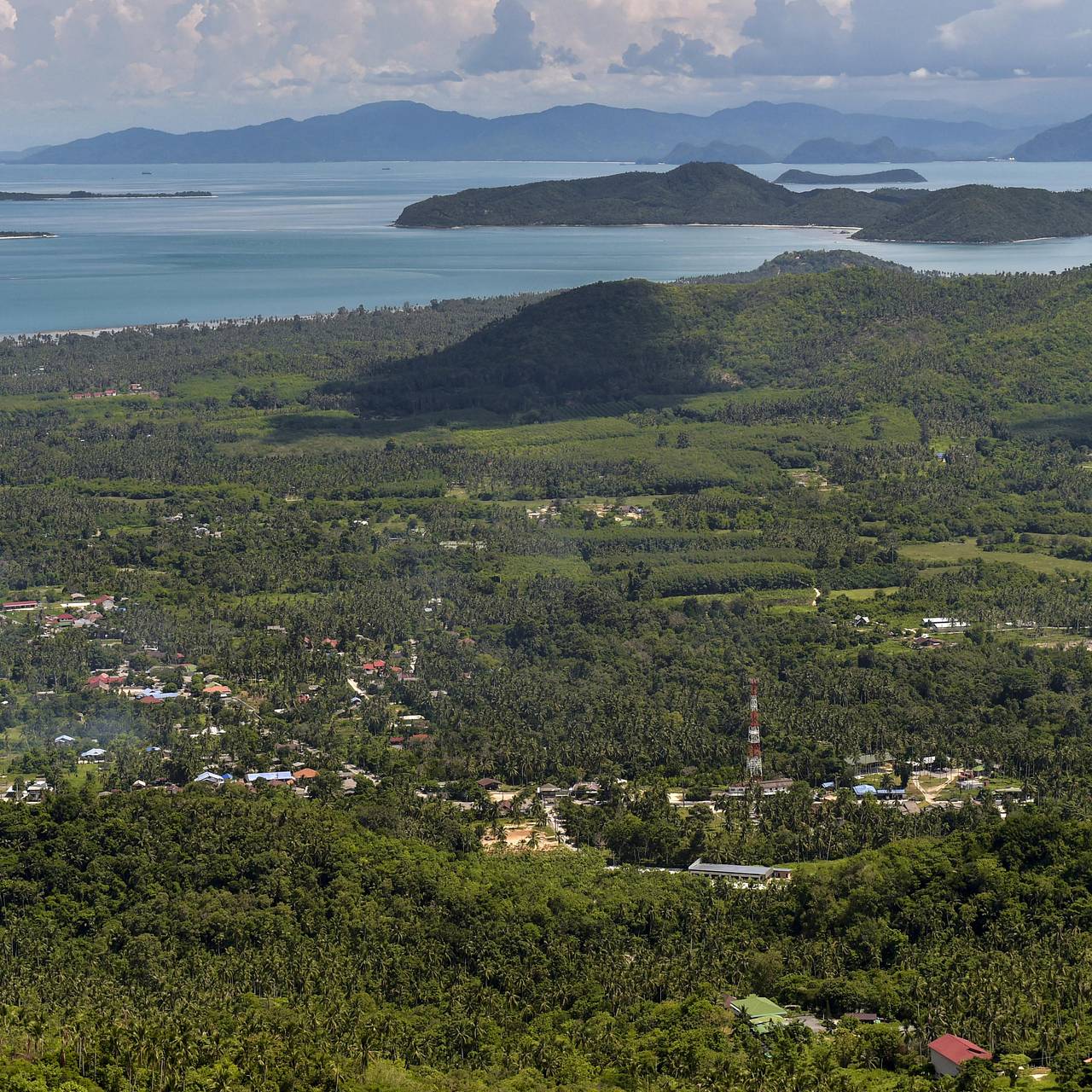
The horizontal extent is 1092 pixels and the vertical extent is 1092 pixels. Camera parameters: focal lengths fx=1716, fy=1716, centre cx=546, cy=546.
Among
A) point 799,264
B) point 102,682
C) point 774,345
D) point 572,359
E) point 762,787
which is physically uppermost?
point 799,264

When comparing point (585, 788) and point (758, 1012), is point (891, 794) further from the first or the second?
point (758, 1012)

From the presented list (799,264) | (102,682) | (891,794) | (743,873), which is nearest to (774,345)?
(799,264)

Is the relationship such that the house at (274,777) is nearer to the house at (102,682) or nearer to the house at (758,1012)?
the house at (102,682)

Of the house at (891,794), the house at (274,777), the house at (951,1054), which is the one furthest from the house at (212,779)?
the house at (951,1054)

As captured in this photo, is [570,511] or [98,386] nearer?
[570,511]

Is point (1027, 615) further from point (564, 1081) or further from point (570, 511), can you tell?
point (564, 1081)

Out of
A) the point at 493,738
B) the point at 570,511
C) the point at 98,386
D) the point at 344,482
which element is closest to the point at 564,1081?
the point at 493,738
